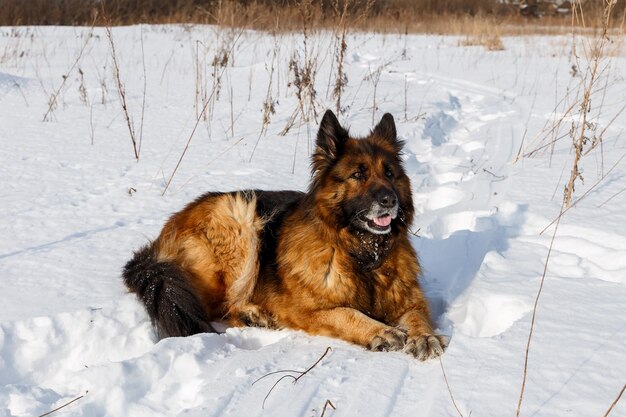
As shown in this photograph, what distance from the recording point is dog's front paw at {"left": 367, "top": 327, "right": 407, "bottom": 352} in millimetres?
3078

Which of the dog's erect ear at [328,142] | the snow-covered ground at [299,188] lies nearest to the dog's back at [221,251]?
the snow-covered ground at [299,188]

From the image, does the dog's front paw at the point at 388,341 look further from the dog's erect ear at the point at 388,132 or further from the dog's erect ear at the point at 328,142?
the dog's erect ear at the point at 388,132

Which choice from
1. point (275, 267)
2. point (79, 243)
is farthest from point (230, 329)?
point (79, 243)

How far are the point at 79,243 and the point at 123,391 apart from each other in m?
2.12

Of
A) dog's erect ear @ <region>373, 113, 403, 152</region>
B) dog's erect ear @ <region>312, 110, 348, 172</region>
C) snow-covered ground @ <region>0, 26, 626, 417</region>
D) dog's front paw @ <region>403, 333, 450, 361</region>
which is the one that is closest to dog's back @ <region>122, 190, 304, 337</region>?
snow-covered ground @ <region>0, 26, 626, 417</region>

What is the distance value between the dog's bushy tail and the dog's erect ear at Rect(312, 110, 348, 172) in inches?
41.6

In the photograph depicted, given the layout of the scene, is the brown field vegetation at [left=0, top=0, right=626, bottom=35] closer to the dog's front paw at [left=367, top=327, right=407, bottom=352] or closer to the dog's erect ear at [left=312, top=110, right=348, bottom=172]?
the dog's erect ear at [left=312, top=110, right=348, bottom=172]

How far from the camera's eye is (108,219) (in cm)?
484

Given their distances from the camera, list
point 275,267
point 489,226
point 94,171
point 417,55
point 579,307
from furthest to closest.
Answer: point 417,55 < point 94,171 < point 489,226 < point 275,267 < point 579,307

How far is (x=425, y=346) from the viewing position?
2.88m

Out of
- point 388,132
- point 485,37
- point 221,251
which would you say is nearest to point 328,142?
point 388,132

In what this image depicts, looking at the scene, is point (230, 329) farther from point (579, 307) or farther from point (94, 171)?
point (94, 171)

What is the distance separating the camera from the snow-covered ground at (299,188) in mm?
2457

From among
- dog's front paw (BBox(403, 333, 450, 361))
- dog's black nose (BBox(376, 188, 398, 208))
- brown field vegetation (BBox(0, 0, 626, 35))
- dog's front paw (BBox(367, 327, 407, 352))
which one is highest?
brown field vegetation (BBox(0, 0, 626, 35))
